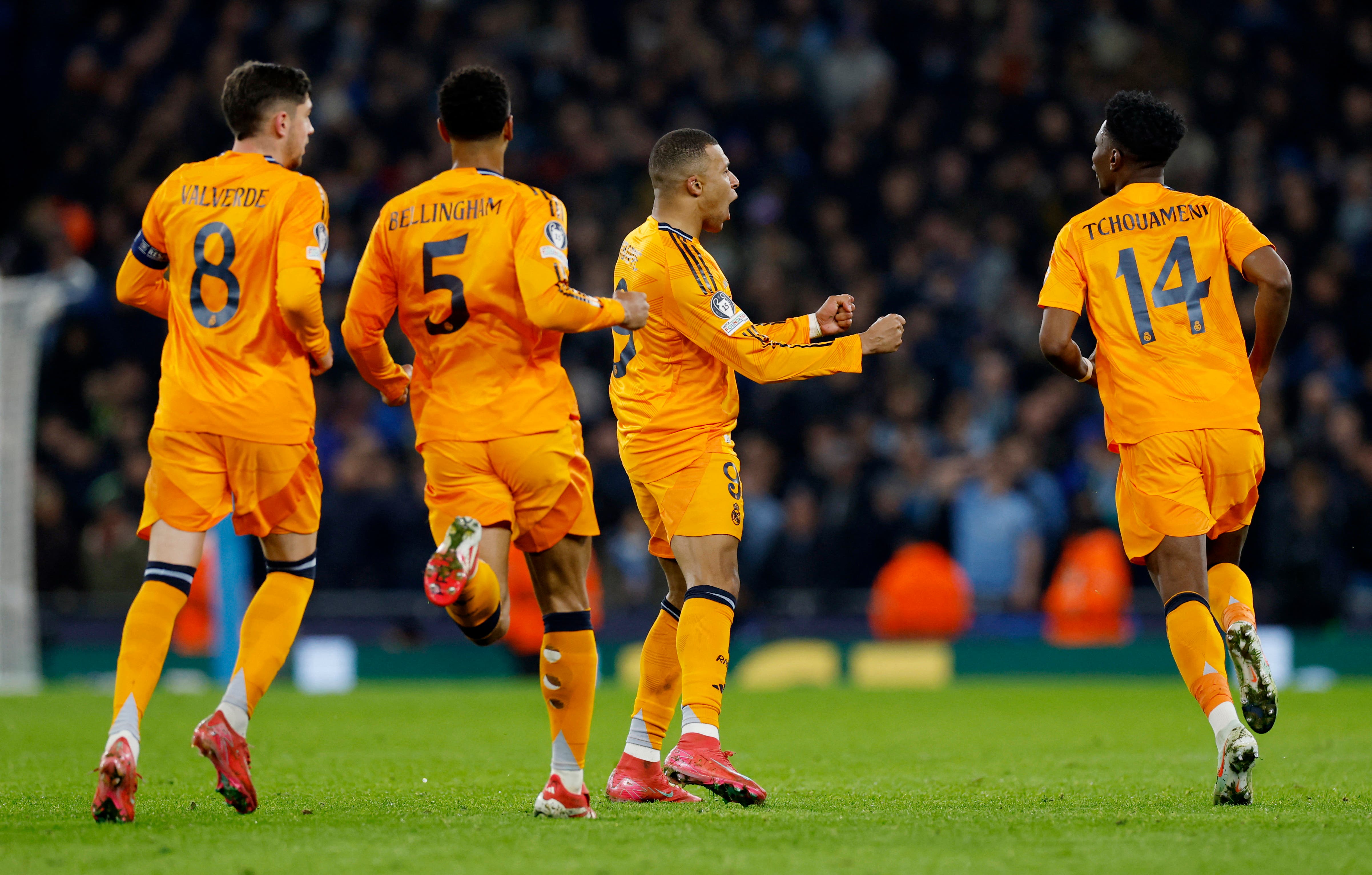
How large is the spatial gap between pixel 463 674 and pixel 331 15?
8.55 metres

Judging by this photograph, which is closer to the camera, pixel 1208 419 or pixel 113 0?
pixel 1208 419

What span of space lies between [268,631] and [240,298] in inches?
44.4

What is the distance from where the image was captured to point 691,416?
5.80 metres

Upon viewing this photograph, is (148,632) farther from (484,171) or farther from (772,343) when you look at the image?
(772,343)

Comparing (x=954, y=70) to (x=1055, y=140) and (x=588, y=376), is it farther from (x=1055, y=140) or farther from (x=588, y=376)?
(x=588, y=376)

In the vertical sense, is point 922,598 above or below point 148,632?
below

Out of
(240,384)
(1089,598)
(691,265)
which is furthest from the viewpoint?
(1089,598)

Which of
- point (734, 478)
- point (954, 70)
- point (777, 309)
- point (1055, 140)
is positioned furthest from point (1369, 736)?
point (954, 70)

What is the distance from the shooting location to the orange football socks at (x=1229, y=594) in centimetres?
574

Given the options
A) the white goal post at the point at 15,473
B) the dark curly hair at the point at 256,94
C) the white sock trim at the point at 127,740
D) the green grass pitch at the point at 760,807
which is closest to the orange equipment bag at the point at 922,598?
the green grass pitch at the point at 760,807

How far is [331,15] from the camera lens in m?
18.9

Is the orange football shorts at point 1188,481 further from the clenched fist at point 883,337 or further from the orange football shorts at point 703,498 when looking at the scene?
the orange football shorts at point 703,498

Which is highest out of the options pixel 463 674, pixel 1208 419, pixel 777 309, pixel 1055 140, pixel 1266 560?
pixel 1055 140

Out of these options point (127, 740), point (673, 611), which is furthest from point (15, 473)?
point (127, 740)
